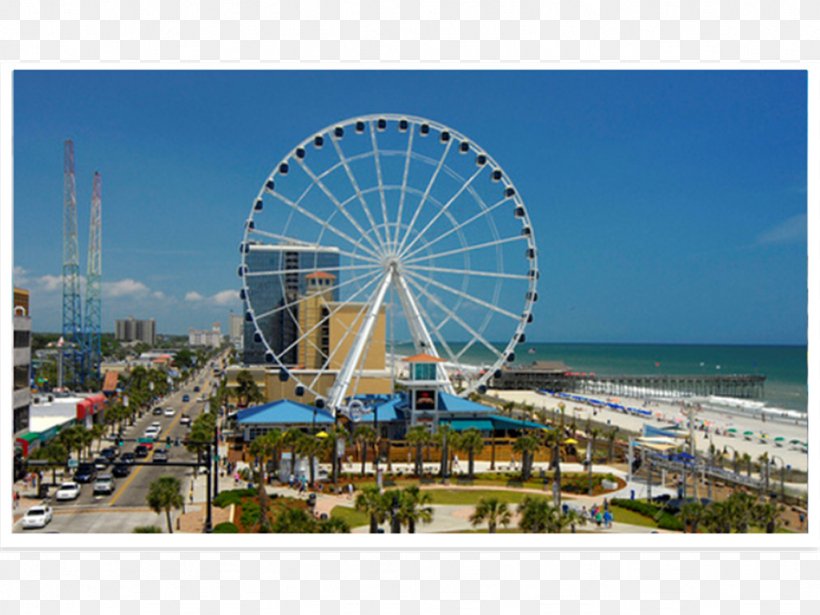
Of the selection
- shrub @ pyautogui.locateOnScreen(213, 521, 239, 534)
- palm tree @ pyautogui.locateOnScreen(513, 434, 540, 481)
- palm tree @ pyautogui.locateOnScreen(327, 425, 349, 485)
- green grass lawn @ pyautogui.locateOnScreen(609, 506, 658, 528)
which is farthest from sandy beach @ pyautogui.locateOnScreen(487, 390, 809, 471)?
shrub @ pyautogui.locateOnScreen(213, 521, 239, 534)

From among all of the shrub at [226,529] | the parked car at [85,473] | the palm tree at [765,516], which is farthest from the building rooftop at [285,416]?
the palm tree at [765,516]

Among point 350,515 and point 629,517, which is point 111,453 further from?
point 629,517

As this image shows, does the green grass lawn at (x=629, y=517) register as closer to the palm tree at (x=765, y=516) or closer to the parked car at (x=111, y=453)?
the palm tree at (x=765, y=516)

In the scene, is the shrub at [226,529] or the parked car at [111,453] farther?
the parked car at [111,453]

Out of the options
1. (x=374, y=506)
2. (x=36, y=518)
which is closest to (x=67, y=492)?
(x=36, y=518)

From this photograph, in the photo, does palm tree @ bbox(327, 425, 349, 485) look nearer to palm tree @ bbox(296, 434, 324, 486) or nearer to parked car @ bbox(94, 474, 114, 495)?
palm tree @ bbox(296, 434, 324, 486)
